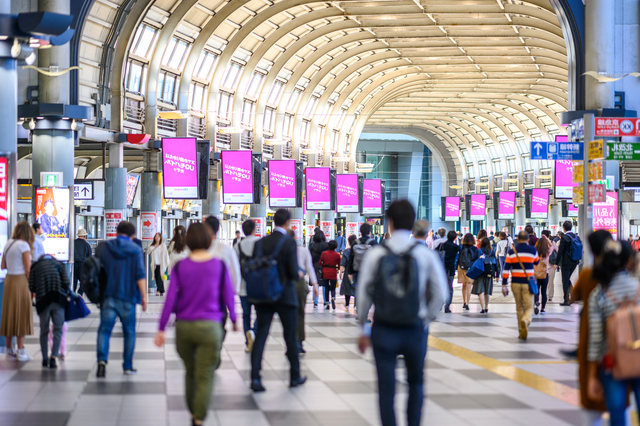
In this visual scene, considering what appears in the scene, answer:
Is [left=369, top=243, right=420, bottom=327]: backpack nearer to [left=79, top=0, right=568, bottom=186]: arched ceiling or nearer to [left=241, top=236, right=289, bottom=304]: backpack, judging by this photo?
[left=241, top=236, right=289, bottom=304]: backpack

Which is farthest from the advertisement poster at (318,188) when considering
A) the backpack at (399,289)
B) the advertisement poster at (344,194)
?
the backpack at (399,289)

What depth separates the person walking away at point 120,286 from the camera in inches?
360

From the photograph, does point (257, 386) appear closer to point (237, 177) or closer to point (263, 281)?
point (263, 281)

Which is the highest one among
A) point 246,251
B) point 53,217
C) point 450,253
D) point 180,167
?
point 180,167

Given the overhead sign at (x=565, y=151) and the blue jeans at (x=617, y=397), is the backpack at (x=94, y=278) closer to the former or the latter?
the blue jeans at (x=617, y=397)

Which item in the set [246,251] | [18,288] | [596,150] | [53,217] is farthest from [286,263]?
[53,217]

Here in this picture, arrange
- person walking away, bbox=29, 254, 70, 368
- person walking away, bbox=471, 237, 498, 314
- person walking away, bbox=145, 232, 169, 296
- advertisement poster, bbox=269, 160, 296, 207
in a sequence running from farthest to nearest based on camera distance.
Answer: advertisement poster, bbox=269, 160, 296, 207 → person walking away, bbox=145, 232, 169, 296 → person walking away, bbox=471, 237, 498, 314 → person walking away, bbox=29, 254, 70, 368

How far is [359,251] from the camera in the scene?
50.6 feet

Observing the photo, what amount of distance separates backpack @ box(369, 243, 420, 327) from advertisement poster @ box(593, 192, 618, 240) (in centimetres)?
1228

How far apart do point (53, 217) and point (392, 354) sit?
14.7 metres

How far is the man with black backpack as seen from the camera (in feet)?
17.3

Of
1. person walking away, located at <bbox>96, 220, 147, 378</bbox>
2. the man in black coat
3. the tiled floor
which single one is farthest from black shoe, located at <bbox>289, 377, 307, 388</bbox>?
person walking away, located at <bbox>96, 220, 147, 378</bbox>

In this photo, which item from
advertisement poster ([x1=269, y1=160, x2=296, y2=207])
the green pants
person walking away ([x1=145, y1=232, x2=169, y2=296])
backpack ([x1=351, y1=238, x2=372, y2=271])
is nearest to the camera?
the green pants

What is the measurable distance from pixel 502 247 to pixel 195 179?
8.07m
